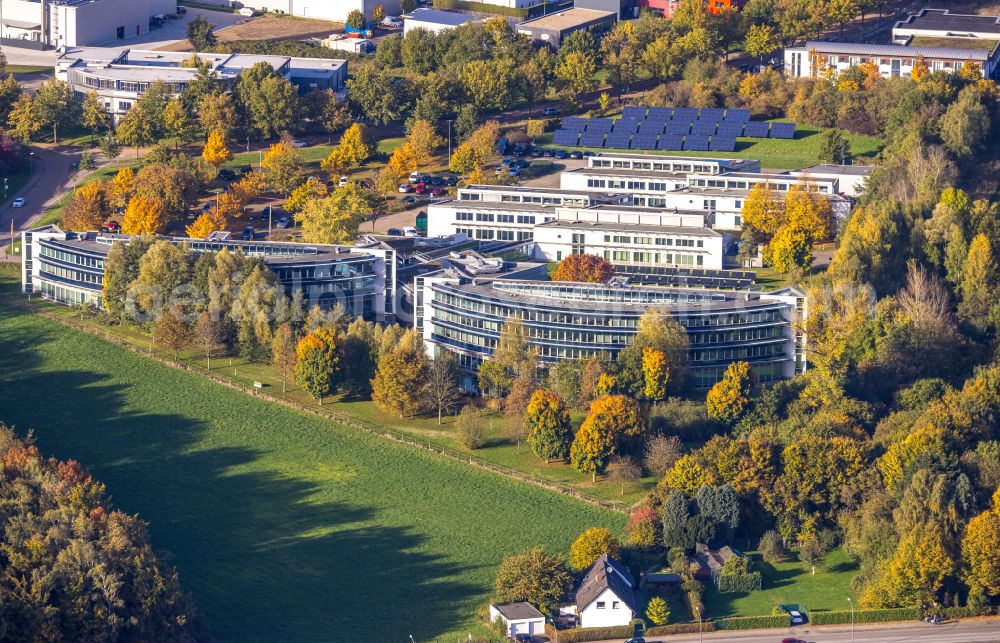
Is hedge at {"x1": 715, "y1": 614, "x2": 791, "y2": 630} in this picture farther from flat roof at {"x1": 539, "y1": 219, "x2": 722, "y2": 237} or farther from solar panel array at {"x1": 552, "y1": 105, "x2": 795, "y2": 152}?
solar panel array at {"x1": 552, "y1": 105, "x2": 795, "y2": 152}

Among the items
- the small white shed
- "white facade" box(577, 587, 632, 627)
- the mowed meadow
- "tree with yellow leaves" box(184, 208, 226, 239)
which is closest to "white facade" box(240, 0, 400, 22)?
"tree with yellow leaves" box(184, 208, 226, 239)

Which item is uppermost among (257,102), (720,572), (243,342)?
(257,102)

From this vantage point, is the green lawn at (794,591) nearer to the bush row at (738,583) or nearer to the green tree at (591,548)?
the bush row at (738,583)

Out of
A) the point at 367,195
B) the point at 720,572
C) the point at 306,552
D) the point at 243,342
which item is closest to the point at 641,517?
the point at 720,572

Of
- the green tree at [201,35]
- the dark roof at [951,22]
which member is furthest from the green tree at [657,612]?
the green tree at [201,35]

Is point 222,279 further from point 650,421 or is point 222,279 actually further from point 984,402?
point 984,402
